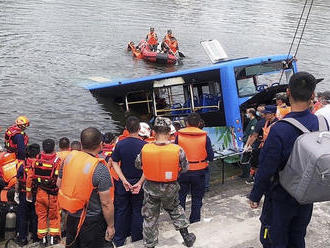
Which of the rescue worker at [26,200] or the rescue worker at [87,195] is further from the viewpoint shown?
the rescue worker at [26,200]

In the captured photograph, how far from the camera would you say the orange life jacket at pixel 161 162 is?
4516 mm

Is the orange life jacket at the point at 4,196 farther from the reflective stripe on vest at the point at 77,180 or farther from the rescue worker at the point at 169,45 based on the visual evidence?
the rescue worker at the point at 169,45

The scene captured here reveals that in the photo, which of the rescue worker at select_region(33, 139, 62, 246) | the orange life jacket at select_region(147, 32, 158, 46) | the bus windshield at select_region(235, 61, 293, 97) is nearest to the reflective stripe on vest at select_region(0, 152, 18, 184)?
the rescue worker at select_region(33, 139, 62, 246)

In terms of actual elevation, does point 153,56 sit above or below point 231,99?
above

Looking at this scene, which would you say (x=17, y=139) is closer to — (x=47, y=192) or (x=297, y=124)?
(x=47, y=192)

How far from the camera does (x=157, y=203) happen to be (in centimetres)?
474

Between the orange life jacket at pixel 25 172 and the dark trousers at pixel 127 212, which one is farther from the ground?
the orange life jacket at pixel 25 172

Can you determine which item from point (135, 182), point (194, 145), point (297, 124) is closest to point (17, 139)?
point (135, 182)

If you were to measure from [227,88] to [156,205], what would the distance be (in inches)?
232

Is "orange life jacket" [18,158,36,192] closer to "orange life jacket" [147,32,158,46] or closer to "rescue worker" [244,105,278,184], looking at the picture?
"rescue worker" [244,105,278,184]

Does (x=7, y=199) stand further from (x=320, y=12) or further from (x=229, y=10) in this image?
(x=320, y=12)

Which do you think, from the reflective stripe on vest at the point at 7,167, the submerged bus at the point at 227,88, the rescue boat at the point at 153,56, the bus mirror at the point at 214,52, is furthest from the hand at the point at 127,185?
the rescue boat at the point at 153,56

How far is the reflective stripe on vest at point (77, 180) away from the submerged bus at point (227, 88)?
590cm

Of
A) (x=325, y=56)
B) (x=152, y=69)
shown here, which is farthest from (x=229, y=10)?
(x=152, y=69)
